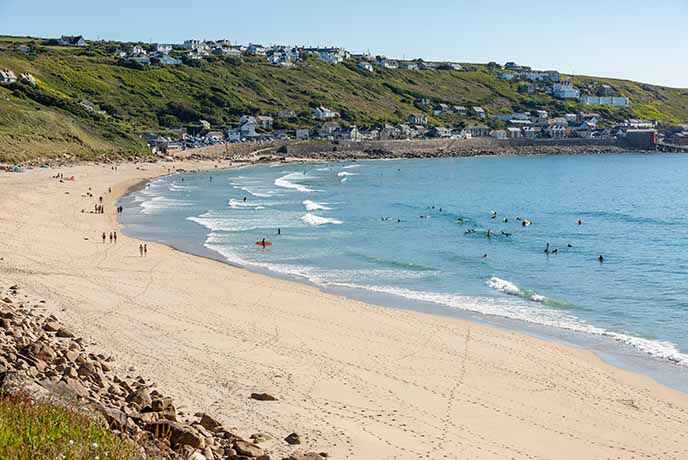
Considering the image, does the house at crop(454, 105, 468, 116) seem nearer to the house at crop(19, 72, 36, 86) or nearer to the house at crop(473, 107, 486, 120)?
the house at crop(473, 107, 486, 120)

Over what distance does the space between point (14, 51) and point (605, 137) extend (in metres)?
111

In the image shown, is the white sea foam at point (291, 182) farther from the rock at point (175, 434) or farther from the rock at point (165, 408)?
the rock at point (175, 434)

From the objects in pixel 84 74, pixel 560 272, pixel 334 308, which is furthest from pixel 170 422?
pixel 84 74

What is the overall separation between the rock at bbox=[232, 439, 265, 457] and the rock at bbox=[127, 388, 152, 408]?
198cm

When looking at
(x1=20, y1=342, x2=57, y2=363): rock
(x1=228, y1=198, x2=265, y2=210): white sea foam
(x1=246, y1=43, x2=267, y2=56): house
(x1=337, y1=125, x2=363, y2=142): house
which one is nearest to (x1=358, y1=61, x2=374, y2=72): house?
(x1=246, y1=43, x2=267, y2=56): house

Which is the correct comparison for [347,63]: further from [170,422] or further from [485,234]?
[170,422]

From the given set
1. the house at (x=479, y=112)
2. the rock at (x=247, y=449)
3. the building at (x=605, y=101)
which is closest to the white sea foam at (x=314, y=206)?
the rock at (x=247, y=449)

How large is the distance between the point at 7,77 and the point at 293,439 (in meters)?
102

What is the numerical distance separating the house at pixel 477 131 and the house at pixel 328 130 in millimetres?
29553

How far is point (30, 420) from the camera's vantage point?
829 cm

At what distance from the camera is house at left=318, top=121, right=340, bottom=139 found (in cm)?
13225

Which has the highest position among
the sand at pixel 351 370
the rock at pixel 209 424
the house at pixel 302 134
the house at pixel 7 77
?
the house at pixel 7 77

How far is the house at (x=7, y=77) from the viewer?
10141 cm

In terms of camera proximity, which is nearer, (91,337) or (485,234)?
(91,337)
